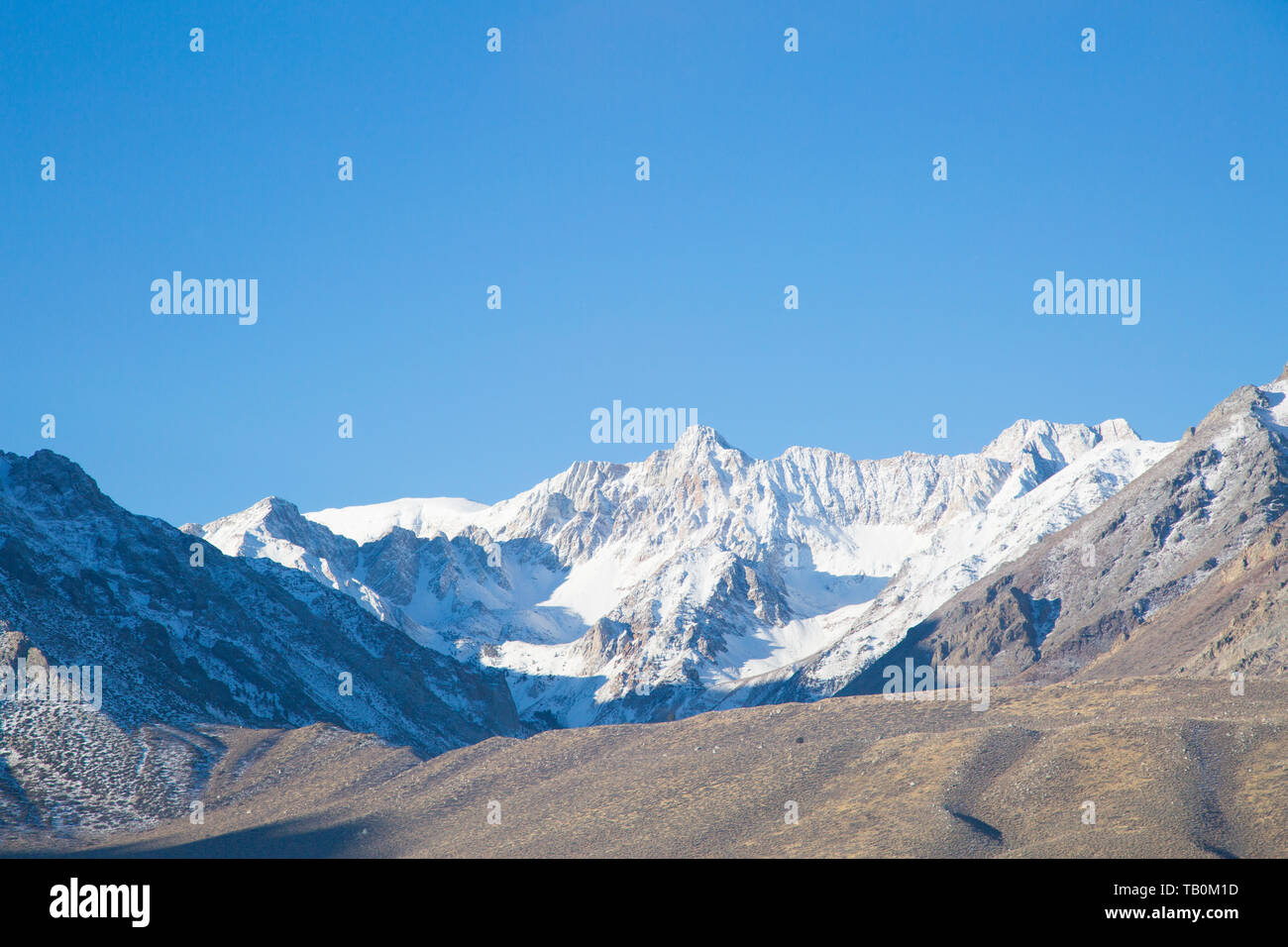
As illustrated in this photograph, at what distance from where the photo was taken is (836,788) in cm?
10456

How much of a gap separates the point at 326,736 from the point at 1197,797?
101 m

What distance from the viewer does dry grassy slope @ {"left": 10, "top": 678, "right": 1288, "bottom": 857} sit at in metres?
87.8

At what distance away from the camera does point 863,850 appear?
8762cm

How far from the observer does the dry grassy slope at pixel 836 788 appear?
87750mm

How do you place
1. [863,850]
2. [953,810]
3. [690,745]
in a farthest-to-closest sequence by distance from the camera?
[690,745]
[953,810]
[863,850]
